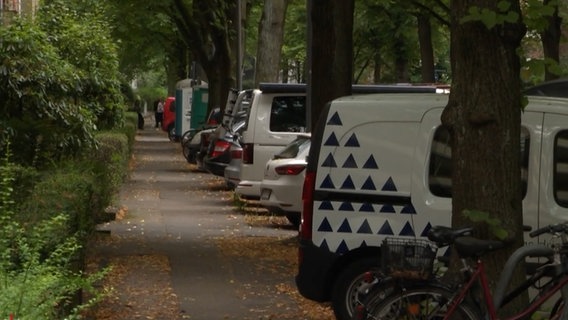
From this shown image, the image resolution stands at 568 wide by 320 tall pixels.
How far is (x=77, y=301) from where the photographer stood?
966cm

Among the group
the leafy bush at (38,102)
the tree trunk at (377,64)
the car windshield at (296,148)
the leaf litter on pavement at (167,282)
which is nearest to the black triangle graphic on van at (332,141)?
the leaf litter on pavement at (167,282)

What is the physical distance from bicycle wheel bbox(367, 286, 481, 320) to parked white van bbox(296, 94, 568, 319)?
9.33 feet

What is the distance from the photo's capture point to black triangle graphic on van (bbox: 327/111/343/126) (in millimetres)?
10492

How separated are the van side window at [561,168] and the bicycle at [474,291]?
277 cm

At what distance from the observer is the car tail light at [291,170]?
57.5 feet

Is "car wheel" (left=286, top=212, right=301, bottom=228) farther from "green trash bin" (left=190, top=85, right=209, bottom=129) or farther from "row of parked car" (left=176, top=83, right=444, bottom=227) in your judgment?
"green trash bin" (left=190, top=85, right=209, bottom=129)

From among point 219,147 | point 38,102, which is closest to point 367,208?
point 38,102

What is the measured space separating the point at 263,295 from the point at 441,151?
308 centimetres

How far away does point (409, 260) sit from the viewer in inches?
293

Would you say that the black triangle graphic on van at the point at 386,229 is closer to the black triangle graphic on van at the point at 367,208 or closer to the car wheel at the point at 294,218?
the black triangle graphic on van at the point at 367,208

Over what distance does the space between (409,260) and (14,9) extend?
2225 cm

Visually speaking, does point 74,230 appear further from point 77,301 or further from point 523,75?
point 523,75

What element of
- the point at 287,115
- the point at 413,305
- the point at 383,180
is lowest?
the point at 413,305

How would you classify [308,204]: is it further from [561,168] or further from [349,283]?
[561,168]
